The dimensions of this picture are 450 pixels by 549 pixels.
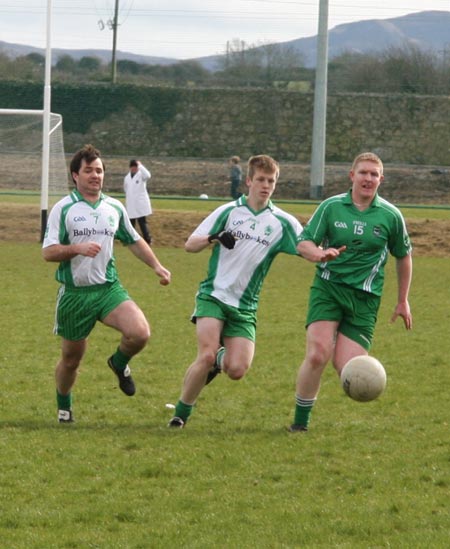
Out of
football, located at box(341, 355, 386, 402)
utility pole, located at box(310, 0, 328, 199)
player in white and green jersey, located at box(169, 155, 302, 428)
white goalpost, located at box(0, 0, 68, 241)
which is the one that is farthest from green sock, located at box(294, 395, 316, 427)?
utility pole, located at box(310, 0, 328, 199)

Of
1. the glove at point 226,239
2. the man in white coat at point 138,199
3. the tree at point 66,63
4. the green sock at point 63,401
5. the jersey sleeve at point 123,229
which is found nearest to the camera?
the glove at point 226,239

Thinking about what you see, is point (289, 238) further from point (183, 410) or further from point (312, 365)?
point (183, 410)

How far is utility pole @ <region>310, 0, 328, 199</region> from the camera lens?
34.7 m

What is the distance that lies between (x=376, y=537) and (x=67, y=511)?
1.63m

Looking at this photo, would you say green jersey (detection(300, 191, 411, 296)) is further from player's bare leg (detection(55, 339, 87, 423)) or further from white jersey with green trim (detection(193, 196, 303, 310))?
player's bare leg (detection(55, 339, 87, 423))

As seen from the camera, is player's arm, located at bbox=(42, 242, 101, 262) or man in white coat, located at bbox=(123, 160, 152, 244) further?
man in white coat, located at bbox=(123, 160, 152, 244)

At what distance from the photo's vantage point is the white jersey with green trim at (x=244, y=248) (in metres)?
8.45

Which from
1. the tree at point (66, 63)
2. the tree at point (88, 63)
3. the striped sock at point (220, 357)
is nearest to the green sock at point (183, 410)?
the striped sock at point (220, 357)

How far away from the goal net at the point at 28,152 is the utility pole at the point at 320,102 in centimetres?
934

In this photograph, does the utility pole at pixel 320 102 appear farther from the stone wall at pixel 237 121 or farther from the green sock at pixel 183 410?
the green sock at pixel 183 410

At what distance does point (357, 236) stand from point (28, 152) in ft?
67.7

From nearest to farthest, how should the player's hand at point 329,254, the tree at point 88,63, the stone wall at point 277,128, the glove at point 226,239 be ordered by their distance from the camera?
the player's hand at point 329,254
the glove at point 226,239
the stone wall at point 277,128
the tree at point 88,63

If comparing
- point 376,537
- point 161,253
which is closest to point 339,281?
point 376,537

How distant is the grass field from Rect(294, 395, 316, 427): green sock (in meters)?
0.14
